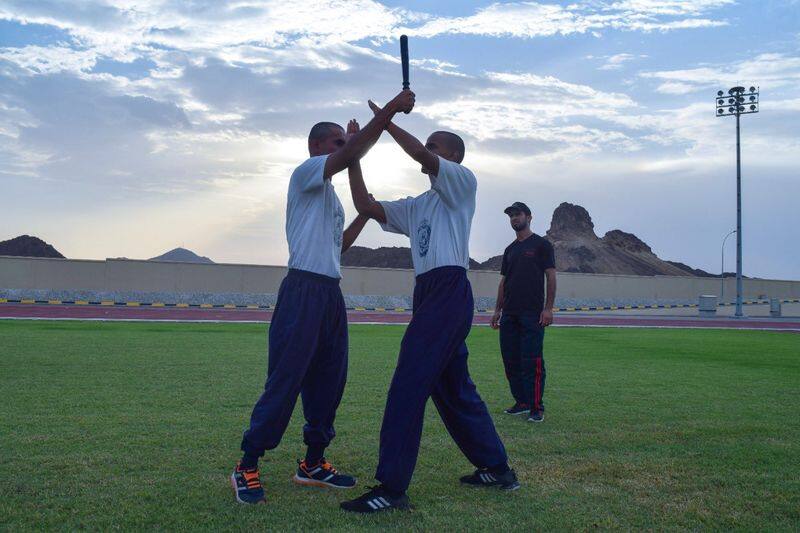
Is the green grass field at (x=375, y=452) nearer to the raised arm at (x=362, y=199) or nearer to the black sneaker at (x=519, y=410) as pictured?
the black sneaker at (x=519, y=410)

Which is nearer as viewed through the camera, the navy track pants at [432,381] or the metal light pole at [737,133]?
the navy track pants at [432,381]

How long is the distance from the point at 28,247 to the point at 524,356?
66.2 metres

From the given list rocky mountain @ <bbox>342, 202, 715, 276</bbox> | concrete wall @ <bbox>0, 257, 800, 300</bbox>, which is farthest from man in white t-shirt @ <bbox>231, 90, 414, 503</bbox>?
rocky mountain @ <bbox>342, 202, 715, 276</bbox>

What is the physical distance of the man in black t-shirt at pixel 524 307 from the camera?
698 centimetres

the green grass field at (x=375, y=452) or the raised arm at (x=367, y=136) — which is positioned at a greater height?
the raised arm at (x=367, y=136)

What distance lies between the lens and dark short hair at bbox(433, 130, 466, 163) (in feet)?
14.8

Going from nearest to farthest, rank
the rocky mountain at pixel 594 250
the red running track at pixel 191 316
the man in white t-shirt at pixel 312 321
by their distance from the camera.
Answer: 1. the man in white t-shirt at pixel 312 321
2. the red running track at pixel 191 316
3. the rocky mountain at pixel 594 250

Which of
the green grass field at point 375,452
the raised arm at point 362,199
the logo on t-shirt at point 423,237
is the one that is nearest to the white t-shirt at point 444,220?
the logo on t-shirt at point 423,237

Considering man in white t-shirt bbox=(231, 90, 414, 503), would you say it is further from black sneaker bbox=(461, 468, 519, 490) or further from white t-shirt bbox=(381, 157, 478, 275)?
black sneaker bbox=(461, 468, 519, 490)

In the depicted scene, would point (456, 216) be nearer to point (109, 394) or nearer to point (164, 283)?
point (109, 394)

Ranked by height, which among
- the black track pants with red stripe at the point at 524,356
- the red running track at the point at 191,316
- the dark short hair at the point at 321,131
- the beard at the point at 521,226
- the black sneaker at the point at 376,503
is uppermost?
the dark short hair at the point at 321,131

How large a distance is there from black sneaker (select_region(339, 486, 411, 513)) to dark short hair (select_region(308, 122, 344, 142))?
2.09 m

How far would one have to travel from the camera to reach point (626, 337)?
1977cm

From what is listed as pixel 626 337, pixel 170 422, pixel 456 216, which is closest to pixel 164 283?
pixel 626 337
